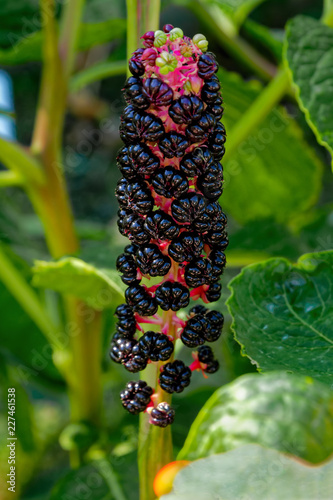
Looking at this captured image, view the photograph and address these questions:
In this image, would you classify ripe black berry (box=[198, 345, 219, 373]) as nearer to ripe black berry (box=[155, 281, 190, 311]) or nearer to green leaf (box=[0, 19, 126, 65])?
ripe black berry (box=[155, 281, 190, 311])

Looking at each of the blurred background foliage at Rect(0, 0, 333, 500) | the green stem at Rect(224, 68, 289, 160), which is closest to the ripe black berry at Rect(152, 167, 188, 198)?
the blurred background foliage at Rect(0, 0, 333, 500)

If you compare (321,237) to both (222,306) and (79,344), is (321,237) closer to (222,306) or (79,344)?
(222,306)

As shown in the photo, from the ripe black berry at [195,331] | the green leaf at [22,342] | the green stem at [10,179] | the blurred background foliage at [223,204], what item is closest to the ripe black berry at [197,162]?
the ripe black berry at [195,331]

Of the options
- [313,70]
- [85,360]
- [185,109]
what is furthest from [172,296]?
[85,360]

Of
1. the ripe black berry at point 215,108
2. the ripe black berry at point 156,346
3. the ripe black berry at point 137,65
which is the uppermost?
the ripe black berry at point 137,65

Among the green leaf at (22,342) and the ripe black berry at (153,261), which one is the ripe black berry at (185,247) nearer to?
the ripe black berry at (153,261)

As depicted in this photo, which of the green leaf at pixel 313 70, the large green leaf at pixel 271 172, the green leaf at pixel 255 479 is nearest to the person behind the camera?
the green leaf at pixel 255 479

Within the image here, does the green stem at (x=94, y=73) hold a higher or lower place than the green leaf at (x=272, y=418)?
higher

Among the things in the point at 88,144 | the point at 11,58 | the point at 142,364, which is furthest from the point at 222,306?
Result: the point at 88,144
